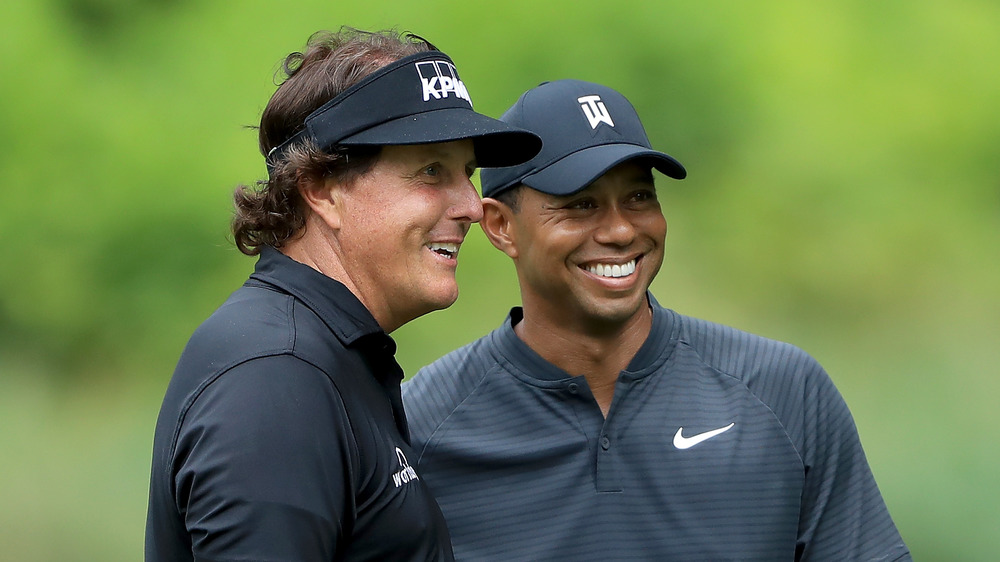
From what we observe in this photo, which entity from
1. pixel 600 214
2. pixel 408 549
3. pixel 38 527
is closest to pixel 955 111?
pixel 600 214

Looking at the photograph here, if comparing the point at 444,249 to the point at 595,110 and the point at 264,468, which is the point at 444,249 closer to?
the point at 264,468

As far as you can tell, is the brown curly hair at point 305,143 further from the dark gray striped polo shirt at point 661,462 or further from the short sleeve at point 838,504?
the short sleeve at point 838,504

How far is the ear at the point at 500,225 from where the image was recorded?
2.10 metres

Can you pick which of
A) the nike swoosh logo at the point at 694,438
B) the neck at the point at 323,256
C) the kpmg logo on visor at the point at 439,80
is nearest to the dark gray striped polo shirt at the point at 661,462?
the nike swoosh logo at the point at 694,438

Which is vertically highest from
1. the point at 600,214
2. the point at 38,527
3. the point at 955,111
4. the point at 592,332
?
the point at 955,111

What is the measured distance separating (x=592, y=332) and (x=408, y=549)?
744 mm

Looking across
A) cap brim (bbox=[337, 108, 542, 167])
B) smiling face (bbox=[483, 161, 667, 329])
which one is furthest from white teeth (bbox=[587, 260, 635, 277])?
cap brim (bbox=[337, 108, 542, 167])

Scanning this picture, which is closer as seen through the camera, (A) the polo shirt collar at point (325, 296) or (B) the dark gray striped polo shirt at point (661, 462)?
(A) the polo shirt collar at point (325, 296)

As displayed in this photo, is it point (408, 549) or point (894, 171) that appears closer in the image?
point (408, 549)

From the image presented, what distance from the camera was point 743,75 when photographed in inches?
149

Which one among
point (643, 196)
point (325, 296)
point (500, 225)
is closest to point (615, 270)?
point (643, 196)

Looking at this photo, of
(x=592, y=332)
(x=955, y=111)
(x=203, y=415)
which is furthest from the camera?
(x=955, y=111)

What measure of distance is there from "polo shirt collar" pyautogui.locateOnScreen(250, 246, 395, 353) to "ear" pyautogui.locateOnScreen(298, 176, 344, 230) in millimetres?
72

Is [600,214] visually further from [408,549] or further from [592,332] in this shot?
[408,549]
